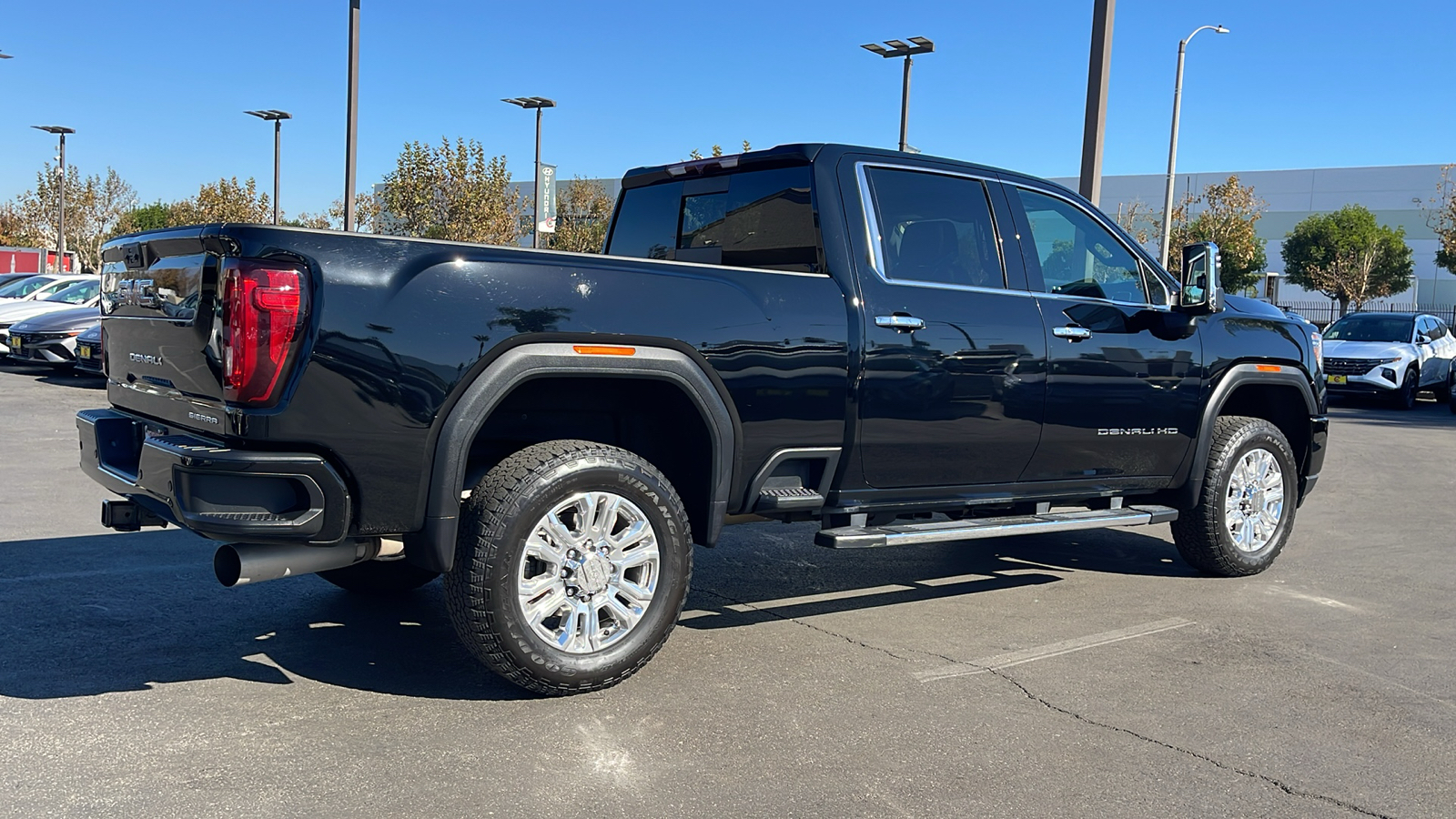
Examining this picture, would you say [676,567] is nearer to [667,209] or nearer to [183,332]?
[183,332]

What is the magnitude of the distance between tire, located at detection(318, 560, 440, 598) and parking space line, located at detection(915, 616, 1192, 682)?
2.26 m

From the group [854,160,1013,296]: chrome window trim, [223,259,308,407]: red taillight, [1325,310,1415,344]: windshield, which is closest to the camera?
[223,259,308,407]: red taillight

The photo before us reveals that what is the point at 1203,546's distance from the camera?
6668 millimetres

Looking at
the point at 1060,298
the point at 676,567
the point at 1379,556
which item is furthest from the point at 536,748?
the point at 1379,556

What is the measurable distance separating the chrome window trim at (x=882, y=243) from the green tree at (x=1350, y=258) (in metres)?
50.4

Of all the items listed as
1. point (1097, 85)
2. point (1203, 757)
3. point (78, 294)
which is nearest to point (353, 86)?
point (78, 294)

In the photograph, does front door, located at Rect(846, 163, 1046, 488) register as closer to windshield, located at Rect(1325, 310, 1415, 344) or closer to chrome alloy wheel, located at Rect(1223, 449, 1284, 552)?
chrome alloy wheel, located at Rect(1223, 449, 1284, 552)

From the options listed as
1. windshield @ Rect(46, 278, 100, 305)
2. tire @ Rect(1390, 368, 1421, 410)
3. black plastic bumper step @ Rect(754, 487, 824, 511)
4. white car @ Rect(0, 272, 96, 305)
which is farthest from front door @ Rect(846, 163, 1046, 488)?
white car @ Rect(0, 272, 96, 305)

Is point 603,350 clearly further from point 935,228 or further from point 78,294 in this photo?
point 78,294

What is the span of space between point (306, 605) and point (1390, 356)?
760 inches

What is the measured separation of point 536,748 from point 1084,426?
10.4 ft

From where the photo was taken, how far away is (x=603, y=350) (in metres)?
4.33

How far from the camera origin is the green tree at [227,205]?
179 ft

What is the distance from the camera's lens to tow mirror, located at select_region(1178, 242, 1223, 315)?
609cm
